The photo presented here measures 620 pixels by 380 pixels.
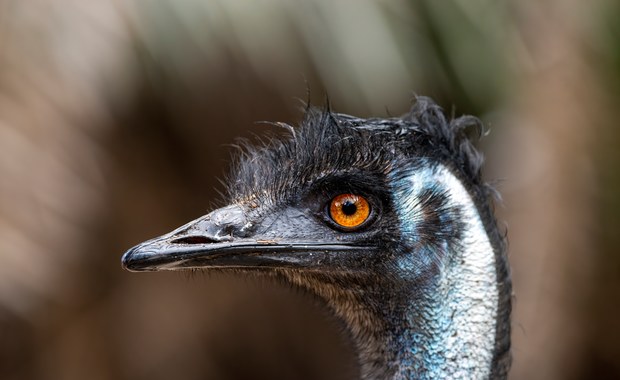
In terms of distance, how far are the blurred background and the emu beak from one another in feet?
9.35

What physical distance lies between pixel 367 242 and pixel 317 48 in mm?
2943

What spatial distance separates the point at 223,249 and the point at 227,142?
3.51m

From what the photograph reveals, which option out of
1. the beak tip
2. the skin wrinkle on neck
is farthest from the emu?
the beak tip

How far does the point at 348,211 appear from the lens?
233 cm

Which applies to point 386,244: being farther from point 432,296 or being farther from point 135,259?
point 135,259

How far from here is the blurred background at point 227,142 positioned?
16.8 feet

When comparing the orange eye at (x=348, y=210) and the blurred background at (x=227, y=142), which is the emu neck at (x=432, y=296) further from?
the blurred background at (x=227, y=142)

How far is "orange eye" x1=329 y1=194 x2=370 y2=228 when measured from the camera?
7.66ft

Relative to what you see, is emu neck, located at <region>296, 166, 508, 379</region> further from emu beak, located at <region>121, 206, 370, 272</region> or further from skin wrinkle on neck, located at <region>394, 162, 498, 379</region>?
emu beak, located at <region>121, 206, 370, 272</region>

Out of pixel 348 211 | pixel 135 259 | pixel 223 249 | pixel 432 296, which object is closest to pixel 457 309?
pixel 432 296

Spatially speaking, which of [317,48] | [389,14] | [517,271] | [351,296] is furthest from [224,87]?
[351,296]

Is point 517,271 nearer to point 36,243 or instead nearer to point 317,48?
point 317,48

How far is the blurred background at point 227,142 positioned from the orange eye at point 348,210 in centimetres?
281

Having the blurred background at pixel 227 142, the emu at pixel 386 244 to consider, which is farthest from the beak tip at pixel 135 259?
the blurred background at pixel 227 142
